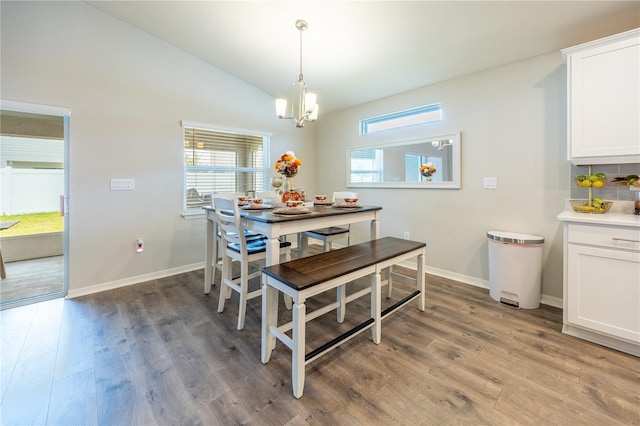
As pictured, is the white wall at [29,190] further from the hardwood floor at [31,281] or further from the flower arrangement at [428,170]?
the flower arrangement at [428,170]

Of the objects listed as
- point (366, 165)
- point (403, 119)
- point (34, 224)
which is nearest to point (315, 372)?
point (366, 165)

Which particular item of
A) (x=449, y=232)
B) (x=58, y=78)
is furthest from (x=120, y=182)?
(x=449, y=232)

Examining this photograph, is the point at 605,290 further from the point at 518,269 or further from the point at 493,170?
the point at 493,170

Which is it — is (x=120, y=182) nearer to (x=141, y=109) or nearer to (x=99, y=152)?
(x=99, y=152)

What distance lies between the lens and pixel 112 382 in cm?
158

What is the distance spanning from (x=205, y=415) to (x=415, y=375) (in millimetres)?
1195

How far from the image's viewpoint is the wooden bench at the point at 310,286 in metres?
1.49

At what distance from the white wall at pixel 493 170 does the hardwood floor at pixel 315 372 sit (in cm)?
81

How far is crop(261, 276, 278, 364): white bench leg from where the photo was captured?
5.65 ft

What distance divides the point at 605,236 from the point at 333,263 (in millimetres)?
1888

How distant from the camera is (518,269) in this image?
2514 mm

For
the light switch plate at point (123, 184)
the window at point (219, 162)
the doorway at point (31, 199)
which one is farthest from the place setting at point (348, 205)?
the doorway at point (31, 199)

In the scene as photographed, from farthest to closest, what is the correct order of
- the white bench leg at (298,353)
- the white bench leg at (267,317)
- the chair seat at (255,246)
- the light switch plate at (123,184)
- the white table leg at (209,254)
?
the light switch plate at (123,184), the white table leg at (209,254), the chair seat at (255,246), the white bench leg at (267,317), the white bench leg at (298,353)

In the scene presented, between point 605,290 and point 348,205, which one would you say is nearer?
point 605,290
